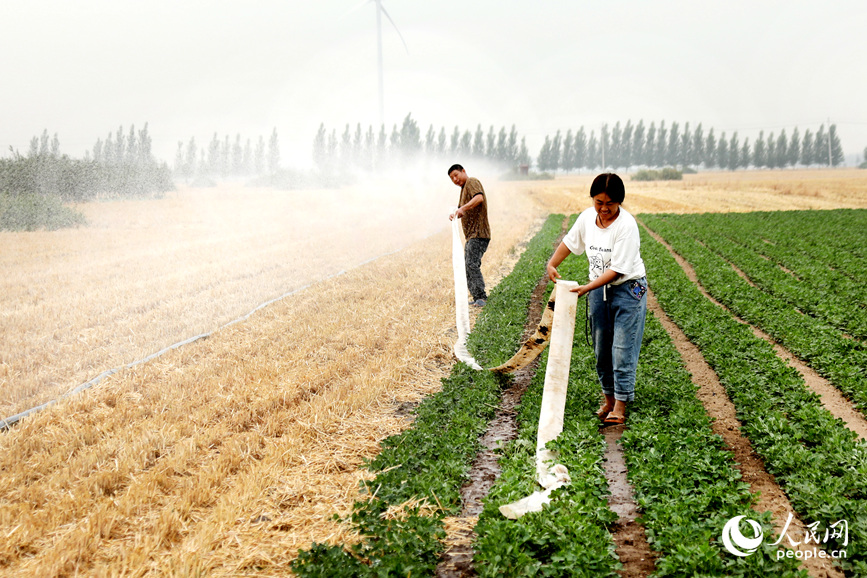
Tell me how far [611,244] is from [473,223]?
215 inches

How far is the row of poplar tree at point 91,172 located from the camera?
65.0 feet

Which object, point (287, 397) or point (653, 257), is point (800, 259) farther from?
point (287, 397)

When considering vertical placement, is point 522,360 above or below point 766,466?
above

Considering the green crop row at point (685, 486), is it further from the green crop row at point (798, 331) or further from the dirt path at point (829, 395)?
the green crop row at point (798, 331)

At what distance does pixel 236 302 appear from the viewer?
11367 millimetres

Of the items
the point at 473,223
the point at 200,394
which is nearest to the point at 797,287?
the point at 473,223

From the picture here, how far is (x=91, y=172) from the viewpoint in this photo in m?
23.4

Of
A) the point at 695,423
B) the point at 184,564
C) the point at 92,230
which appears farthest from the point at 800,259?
the point at 92,230

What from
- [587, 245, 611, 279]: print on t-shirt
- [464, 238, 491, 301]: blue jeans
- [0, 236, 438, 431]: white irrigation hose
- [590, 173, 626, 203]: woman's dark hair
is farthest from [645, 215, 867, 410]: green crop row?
[0, 236, 438, 431]: white irrigation hose

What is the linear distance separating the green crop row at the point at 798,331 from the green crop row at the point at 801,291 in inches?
10.5

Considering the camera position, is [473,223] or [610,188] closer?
[610,188]

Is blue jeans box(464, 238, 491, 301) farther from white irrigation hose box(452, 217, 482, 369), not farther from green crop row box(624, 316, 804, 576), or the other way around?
green crop row box(624, 316, 804, 576)

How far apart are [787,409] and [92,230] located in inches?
853

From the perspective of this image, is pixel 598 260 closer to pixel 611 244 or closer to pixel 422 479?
pixel 611 244
